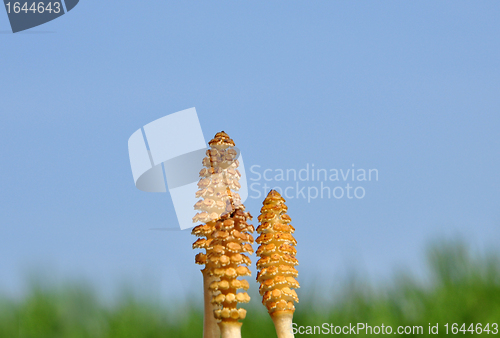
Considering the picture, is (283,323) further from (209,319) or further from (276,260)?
(209,319)

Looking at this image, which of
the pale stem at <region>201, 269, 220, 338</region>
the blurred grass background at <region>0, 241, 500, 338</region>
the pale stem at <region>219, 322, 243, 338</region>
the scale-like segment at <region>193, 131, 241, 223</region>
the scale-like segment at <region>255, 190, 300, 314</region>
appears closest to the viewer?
the pale stem at <region>219, 322, 243, 338</region>

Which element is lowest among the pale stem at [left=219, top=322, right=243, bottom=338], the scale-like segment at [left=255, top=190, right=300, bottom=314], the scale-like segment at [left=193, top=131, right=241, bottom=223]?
the pale stem at [left=219, top=322, right=243, bottom=338]

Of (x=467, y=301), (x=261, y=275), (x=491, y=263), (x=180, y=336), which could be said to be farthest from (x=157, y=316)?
(x=491, y=263)

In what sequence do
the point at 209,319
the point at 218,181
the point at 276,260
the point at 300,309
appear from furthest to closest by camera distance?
1. the point at 300,309
2. the point at 209,319
3. the point at 218,181
4. the point at 276,260

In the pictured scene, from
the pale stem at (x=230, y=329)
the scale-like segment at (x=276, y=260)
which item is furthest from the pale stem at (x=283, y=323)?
the pale stem at (x=230, y=329)

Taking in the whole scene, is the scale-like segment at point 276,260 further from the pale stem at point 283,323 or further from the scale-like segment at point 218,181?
the scale-like segment at point 218,181

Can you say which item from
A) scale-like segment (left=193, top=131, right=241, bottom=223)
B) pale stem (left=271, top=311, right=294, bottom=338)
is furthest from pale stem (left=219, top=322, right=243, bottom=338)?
scale-like segment (left=193, top=131, right=241, bottom=223)

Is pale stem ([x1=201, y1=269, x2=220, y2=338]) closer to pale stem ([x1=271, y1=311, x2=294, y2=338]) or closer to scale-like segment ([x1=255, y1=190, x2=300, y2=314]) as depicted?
scale-like segment ([x1=255, y1=190, x2=300, y2=314])

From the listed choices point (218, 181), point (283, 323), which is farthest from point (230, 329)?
point (218, 181)

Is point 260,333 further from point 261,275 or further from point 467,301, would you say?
point 467,301
